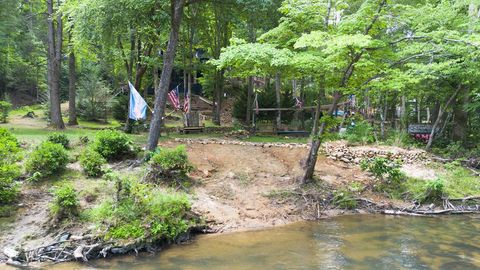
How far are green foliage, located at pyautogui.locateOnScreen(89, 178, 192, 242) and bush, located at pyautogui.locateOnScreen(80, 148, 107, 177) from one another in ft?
6.96

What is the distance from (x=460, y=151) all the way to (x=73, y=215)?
43.7ft

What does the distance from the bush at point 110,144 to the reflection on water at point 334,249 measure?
4.23 m

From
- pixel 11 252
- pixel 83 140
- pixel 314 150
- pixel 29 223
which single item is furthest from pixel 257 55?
pixel 11 252

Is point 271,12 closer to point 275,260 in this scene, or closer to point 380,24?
point 380,24

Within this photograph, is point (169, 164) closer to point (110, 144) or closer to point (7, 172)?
point (110, 144)

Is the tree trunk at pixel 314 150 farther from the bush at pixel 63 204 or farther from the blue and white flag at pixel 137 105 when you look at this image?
the bush at pixel 63 204

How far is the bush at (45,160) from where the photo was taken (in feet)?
31.7

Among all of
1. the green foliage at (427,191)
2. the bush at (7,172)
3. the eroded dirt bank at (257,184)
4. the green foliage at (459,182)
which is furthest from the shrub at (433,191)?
the bush at (7,172)

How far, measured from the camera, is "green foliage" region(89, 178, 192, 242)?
25.5ft

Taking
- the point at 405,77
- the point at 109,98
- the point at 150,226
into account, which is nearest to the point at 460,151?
the point at 405,77

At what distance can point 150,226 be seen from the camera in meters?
7.89

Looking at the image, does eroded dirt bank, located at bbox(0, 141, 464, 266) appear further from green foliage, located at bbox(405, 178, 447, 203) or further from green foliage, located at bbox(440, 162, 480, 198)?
green foliage, located at bbox(440, 162, 480, 198)

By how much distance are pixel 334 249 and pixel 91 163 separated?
241 inches

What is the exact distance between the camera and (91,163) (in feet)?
33.3
